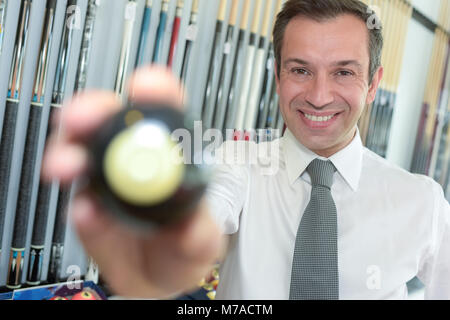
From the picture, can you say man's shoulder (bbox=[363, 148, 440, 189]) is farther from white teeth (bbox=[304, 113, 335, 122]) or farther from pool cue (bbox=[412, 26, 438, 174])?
pool cue (bbox=[412, 26, 438, 174])

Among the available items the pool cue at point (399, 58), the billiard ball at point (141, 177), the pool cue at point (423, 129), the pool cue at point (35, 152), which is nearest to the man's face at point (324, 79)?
the billiard ball at point (141, 177)

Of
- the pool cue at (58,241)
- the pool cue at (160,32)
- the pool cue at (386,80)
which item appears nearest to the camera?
the pool cue at (58,241)

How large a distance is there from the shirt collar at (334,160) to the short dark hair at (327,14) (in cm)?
15

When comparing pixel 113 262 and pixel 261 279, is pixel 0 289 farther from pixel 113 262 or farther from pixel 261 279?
pixel 113 262

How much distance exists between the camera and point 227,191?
0.68 m

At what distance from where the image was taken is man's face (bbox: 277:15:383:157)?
2.25 ft

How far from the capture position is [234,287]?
678 millimetres

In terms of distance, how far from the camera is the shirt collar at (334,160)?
2.34ft

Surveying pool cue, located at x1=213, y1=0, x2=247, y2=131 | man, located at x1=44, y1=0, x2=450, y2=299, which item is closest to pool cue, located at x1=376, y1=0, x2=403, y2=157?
pool cue, located at x1=213, y1=0, x2=247, y2=131

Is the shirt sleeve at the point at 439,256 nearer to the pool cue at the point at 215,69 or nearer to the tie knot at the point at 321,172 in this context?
the tie knot at the point at 321,172

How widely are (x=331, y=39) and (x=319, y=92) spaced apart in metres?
0.10

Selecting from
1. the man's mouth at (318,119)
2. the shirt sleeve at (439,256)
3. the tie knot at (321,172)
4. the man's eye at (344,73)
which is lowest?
the shirt sleeve at (439,256)

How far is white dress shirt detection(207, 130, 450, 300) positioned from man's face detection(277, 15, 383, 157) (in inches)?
1.3

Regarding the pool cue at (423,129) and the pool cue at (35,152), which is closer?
the pool cue at (35,152)
